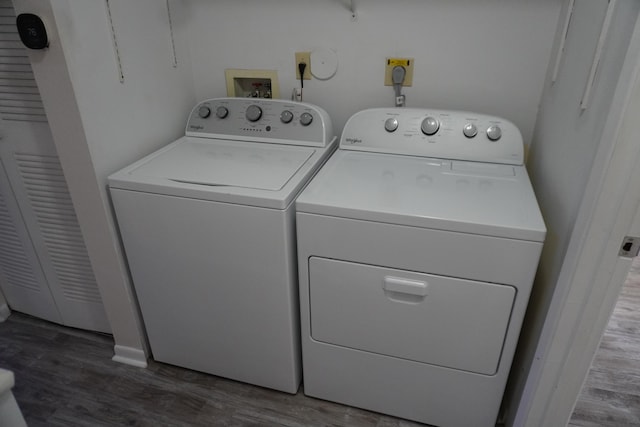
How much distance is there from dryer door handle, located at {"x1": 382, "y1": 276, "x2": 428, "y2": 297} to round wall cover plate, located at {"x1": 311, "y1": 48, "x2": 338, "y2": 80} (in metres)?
0.93

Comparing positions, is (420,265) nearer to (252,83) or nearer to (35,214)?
(252,83)

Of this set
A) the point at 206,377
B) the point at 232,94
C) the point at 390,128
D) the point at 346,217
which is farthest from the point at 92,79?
the point at 206,377

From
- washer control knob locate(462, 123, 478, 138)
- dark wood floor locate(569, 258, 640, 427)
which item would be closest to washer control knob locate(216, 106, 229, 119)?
washer control knob locate(462, 123, 478, 138)

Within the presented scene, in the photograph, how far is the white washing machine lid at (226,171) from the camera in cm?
122

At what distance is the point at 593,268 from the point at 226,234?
989 mm

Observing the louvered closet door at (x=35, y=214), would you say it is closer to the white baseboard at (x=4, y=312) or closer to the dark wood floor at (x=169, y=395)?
the white baseboard at (x=4, y=312)

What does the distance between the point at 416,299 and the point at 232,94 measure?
1240 millimetres

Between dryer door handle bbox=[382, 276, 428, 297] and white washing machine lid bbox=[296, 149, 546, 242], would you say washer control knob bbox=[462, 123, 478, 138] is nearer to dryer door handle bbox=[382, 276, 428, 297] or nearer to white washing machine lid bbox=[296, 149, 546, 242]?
white washing machine lid bbox=[296, 149, 546, 242]

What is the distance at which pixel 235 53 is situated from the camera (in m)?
1.77

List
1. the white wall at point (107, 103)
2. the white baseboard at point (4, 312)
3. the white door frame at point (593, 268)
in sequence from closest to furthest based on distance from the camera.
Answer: the white door frame at point (593, 268), the white wall at point (107, 103), the white baseboard at point (4, 312)

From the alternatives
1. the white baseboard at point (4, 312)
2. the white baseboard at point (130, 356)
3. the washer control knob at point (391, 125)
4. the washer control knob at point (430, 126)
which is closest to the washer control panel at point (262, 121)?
the washer control knob at point (391, 125)

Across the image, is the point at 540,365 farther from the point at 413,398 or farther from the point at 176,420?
the point at 176,420

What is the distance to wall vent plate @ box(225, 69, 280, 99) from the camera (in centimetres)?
177

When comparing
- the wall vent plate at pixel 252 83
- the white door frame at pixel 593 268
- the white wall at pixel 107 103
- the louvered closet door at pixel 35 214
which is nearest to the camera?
the white door frame at pixel 593 268
